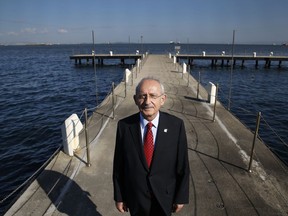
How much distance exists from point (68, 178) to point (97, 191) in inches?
43.4

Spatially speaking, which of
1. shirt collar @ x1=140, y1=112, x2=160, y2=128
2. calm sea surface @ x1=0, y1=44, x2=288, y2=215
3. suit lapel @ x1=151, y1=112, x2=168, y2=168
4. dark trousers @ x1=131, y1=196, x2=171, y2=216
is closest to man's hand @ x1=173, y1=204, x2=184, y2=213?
dark trousers @ x1=131, y1=196, x2=171, y2=216

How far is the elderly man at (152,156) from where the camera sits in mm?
3447

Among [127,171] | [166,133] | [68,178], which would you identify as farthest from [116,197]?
[68,178]

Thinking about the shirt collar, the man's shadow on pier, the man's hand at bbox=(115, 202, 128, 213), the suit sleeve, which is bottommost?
the man's shadow on pier

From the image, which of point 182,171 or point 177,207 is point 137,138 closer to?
point 182,171

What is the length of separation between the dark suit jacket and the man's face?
25 centimetres

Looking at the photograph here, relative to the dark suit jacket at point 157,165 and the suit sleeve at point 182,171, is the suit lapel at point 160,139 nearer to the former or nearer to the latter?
the dark suit jacket at point 157,165

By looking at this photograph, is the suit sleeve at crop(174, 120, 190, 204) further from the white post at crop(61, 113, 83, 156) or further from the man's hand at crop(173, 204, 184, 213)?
the white post at crop(61, 113, 83, 156)

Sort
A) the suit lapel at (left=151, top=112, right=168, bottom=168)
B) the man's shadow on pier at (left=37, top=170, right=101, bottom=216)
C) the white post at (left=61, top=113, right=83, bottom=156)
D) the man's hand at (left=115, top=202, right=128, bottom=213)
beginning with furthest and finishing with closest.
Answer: the white post at (left=61, top=113, right=83, bottom=156), the man's shadow on pier at (left=37, top=170, right=101, bottom=216), the man's hand at (left=115, top=202, right=128, bottom=213), the suit lapel at (left=151, top=112, right=168, bottom=168)

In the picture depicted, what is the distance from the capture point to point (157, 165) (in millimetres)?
3510

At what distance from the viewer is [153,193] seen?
357cm

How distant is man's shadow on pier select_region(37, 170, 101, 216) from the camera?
5.59 metres

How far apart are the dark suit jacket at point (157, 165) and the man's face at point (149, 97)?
0.25m

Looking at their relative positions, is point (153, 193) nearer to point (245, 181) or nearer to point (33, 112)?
point (245, 181)
